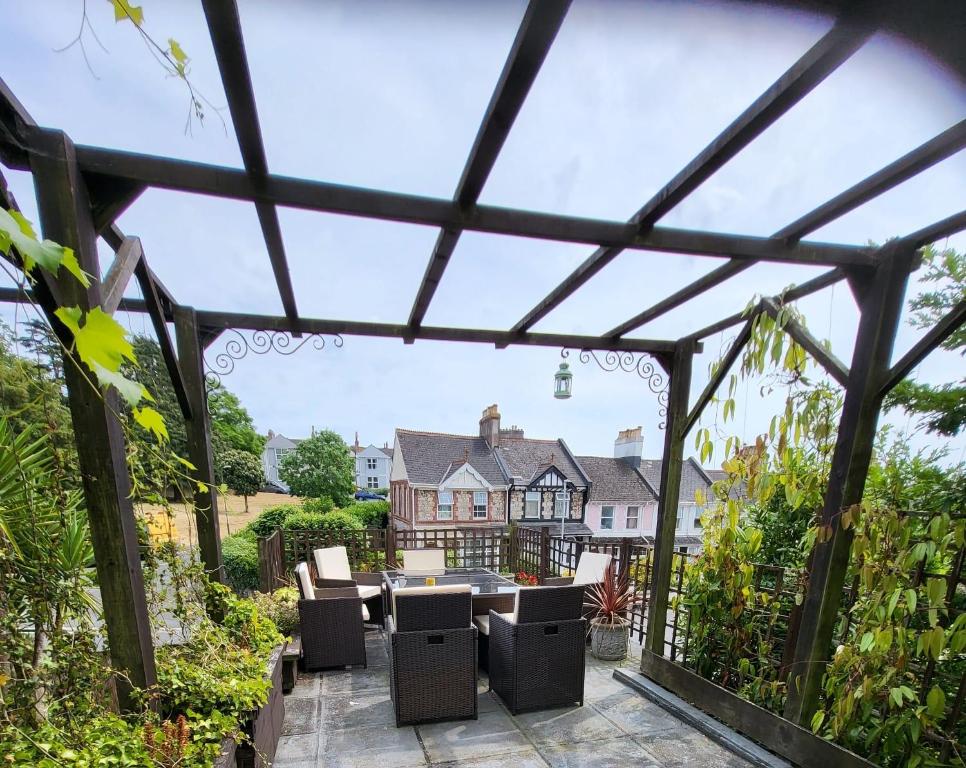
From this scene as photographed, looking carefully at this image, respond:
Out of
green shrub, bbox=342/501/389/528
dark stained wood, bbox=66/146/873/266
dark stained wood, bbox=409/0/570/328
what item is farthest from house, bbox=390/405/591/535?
dark stained wood, bbox=409/0/570/328

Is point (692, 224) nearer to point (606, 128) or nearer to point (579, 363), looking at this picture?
point (606, 128)

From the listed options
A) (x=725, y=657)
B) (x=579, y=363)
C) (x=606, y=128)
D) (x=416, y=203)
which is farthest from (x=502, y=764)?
(x=606, y=128)

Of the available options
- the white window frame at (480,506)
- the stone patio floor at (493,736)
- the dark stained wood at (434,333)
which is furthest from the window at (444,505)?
the dark stained wood at (434,333)

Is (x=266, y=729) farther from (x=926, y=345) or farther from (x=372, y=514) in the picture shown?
(x=372, y=514)

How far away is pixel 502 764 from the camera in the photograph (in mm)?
2301

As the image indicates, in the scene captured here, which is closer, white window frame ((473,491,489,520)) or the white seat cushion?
the white seat cushion

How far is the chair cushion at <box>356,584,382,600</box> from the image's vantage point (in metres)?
4.16

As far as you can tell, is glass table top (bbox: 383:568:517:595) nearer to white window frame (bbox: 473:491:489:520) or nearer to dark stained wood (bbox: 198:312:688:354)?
dark stained wood (bbox: 198:312:688:354)

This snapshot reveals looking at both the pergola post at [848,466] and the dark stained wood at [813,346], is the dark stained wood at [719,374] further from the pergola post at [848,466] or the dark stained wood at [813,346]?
the pergola post at [848,466]

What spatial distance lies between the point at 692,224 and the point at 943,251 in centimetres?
110

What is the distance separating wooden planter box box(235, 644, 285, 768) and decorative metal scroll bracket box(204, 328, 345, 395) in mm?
1774

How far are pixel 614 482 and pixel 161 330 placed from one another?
18.9 metres

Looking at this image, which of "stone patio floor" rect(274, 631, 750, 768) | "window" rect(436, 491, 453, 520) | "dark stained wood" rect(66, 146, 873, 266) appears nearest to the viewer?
"dark stained wood" rect(66, 146, 873, 266)

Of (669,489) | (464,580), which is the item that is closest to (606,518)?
(464,580)
